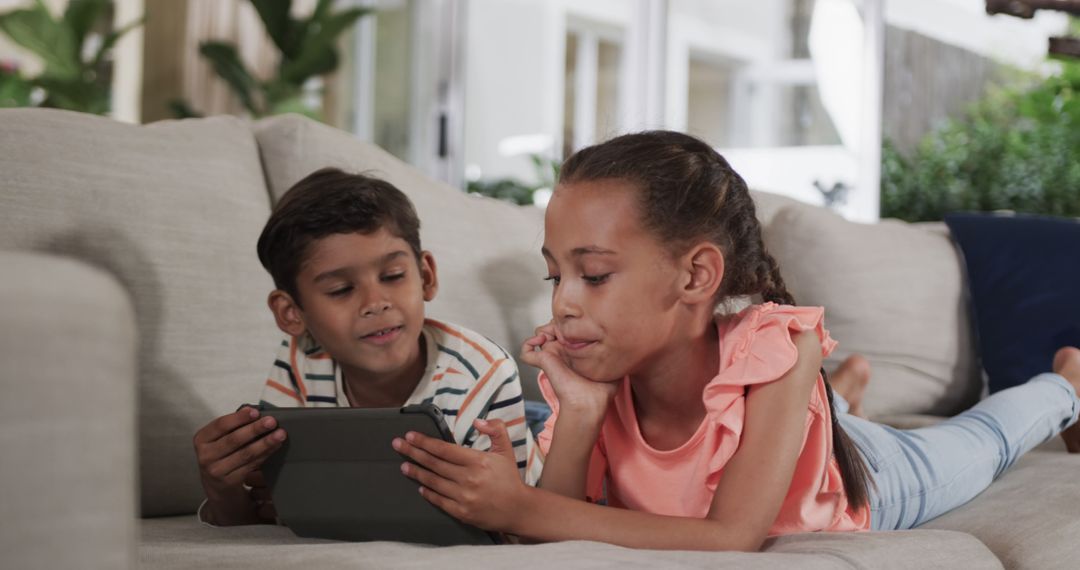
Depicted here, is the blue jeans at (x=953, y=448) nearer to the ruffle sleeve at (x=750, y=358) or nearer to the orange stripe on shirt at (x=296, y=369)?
the ruffle sleeve at (x=750, y=358)

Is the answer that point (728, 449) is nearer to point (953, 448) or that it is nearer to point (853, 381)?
point (953, 448)

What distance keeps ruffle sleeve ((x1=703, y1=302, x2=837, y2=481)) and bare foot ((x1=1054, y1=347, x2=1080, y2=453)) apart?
108 centimetres

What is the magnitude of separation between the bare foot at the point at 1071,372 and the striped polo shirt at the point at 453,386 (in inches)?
46.1

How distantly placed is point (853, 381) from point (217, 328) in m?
1.31

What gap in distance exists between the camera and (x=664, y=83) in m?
5.88

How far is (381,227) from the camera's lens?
156 cm

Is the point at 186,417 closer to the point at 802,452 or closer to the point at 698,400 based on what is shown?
the point at 698,400

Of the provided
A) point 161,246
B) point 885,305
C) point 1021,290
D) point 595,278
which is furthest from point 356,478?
point 1021,290

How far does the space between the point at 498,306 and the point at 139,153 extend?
0.68 m

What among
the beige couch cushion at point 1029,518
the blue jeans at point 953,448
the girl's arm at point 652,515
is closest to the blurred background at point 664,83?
the blue jeans at point 953,448

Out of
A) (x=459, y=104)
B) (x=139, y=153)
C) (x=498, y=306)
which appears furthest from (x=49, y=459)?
(x=459, y=104)

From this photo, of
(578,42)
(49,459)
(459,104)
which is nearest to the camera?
(49,459)

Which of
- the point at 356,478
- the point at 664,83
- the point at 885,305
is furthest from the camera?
the point at 664,83

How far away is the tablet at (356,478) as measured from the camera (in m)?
1.15
